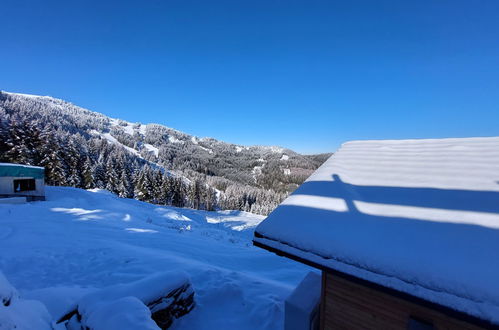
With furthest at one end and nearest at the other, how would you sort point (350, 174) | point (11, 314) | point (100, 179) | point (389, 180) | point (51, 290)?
point (100, 179), point (51, 290), point (350, 174), point (389, 180), point (11, 314)

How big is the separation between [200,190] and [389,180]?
5666cm

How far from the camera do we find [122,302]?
124 inches

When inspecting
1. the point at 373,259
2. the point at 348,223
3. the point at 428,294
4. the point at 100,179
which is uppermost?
the point at 348,223

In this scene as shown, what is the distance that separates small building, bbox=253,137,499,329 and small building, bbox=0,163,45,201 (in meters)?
25.7

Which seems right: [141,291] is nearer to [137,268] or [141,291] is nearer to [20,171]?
[137,268]

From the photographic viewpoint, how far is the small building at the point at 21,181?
1772 cm

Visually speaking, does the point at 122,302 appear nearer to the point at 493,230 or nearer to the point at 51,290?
the point at 51,290

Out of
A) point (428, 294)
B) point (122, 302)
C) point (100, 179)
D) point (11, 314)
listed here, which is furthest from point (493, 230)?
point (100, 179)

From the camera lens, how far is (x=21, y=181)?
1959 cm

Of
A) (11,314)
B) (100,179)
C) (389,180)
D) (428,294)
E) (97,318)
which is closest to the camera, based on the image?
(428,294)

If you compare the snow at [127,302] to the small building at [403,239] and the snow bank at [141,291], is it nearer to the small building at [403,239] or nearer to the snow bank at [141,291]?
the snow bank at [141,291]

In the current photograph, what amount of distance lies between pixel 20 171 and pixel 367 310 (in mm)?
27195

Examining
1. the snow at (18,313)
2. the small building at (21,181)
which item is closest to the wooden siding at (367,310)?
the snow at (18,313)

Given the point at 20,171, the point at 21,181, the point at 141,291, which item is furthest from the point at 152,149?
the point at 141,291
